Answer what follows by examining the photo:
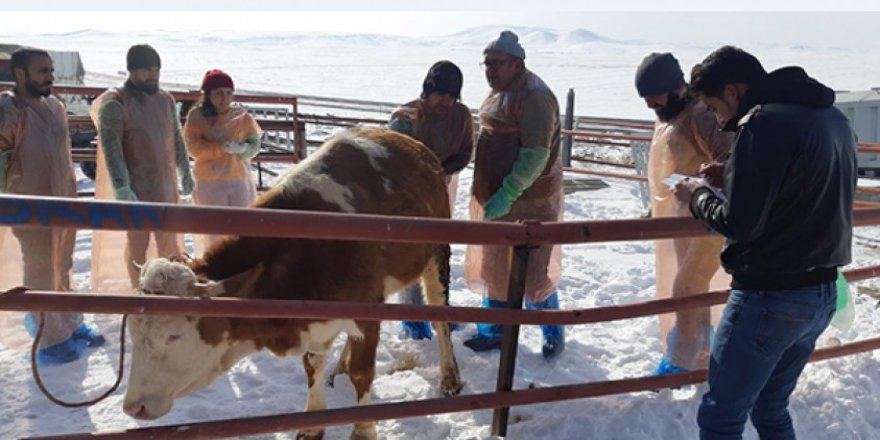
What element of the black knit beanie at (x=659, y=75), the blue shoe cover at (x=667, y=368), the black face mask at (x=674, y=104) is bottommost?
the blue shoe cover at (x=667, y=368)

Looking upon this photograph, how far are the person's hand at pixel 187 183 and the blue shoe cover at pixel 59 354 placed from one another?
4.48 ft

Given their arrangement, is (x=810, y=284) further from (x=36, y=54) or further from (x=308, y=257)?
(x=36, y=54)

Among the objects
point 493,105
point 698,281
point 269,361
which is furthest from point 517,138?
point 269,361

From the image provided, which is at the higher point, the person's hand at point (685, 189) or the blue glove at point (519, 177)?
the person's hand at point (685, 189)

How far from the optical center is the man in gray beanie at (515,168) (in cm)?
419

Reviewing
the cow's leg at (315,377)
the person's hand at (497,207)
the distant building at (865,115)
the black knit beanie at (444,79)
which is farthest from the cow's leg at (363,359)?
the distant building at (865,115)

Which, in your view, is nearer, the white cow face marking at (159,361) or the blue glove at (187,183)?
the white cow face marking at (159,361)

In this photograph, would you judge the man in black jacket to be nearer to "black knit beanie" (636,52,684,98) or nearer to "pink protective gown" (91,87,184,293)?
"black knit beanie" (636,52,684,98)

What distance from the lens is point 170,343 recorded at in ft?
9.14

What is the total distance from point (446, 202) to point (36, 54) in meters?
→ 2.55

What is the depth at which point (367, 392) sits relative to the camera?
12.0 ft

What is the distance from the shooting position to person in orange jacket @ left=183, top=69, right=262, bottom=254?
5156 mm

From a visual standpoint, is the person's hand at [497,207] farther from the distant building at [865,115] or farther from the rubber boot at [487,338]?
the distant building at [865,115]

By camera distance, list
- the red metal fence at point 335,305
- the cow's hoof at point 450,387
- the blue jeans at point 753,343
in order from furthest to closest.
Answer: the cow's hoof at point 450,387 < the blue jeans at point 753,343 < the red metal fence at point 335,305
